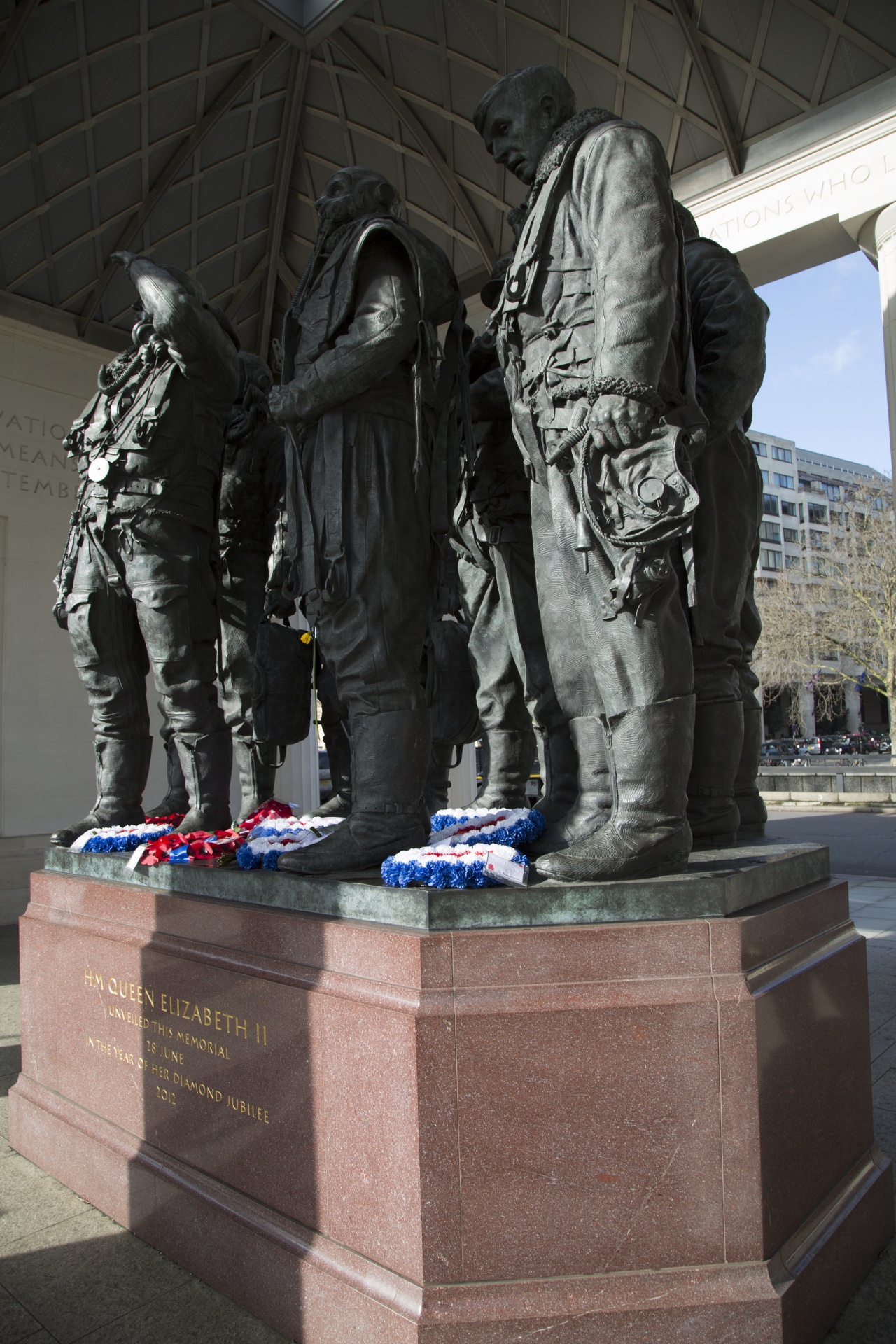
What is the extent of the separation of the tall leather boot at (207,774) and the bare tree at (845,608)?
25.7 metres

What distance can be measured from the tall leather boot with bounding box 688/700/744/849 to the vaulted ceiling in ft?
24.7

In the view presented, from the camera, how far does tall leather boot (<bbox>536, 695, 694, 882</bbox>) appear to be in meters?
2.36

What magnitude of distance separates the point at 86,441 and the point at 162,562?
2.63 feet

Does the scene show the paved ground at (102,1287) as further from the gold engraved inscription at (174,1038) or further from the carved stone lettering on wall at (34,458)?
the carved stone lettering on wall at (34,458)

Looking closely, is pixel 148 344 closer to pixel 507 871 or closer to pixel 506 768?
pixel 506 768

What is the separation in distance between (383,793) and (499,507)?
1433mm

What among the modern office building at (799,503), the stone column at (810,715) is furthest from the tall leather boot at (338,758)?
the modern office building at (799,503)

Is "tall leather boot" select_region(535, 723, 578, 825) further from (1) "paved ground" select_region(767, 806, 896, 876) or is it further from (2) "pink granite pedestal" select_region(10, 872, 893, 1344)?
(1) "paved ground" select_region(767, 806, 896, 876)

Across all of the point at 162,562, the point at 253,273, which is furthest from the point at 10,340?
the point at 162,562

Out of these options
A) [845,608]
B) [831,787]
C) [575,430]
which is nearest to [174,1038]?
[575,430]

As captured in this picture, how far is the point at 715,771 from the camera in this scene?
130 inches

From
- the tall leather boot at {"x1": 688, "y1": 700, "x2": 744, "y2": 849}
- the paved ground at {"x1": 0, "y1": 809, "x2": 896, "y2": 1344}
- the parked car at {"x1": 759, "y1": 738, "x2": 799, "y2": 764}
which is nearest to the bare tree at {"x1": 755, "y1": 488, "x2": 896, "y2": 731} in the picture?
the parked car at {"x1": 759, "y1": 738, "x2": 799, "y2": 764}

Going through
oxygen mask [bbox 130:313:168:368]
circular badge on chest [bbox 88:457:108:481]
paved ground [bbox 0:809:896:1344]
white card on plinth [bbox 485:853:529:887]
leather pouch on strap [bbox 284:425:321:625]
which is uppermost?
oxygen mask [bbox 130:313:168:368]

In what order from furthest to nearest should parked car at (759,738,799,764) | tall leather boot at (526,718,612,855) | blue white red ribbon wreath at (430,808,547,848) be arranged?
parked car at (759,738,799,764) → blue white red ribbon wreath at (430,808,547,848) → tall leather boot at (526,718,612,855)
